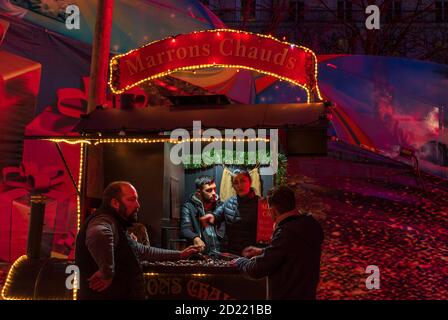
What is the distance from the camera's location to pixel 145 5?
45.2 ft

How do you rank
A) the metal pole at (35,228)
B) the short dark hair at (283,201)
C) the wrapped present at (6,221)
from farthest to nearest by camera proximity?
the wrapped present at (6,221) → the metal pole at (35,228) → the short dark hair at (283,201)

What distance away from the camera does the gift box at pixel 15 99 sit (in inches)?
479

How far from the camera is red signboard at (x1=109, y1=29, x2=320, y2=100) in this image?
6.89 m

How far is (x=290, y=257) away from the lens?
4.20m

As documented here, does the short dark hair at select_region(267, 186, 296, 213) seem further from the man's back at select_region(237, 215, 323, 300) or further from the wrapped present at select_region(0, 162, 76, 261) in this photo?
the wrapped present at select_region(0, 162, 76, 261)

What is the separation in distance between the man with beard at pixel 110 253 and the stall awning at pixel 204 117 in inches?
88.9

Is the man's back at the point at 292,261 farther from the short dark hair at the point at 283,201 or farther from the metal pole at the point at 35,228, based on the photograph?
the metal pole at the point at 35,228

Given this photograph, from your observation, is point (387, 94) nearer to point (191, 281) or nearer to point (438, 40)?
point (191, 281)

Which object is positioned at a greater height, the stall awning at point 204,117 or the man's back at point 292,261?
the stall awning at point 204,117

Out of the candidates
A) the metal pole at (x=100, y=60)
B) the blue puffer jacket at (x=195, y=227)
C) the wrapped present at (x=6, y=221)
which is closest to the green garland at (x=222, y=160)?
the blue puffer jacket at (x=195, y=227)

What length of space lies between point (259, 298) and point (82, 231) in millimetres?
→ 2464

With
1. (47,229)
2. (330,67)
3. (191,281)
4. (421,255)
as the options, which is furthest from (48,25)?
(421,255)

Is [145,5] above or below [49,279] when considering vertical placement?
above

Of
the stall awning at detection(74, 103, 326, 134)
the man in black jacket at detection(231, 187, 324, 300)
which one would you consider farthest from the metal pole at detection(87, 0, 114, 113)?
the man in black jacket at detection(231, 187, 324, 300)
